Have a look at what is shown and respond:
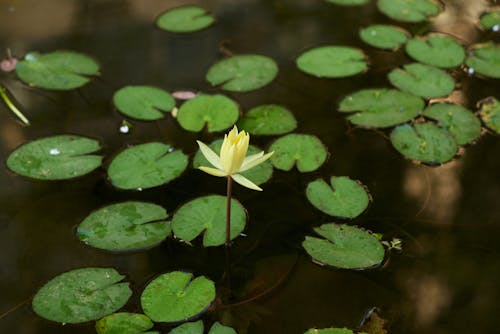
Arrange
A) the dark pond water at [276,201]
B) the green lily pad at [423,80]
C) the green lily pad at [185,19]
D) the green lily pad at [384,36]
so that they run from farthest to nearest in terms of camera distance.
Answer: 1. the green lily pad at [185,19]
2. the green lily pad at [384,36]
3. the green lily pad at [423,80]
4. the dark pond water at [276,201]

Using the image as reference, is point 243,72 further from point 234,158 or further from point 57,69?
point 234,158

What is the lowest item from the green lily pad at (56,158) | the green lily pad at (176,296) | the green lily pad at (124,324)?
the green lily pad at (124,324)

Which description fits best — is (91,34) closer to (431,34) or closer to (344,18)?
(344,18)

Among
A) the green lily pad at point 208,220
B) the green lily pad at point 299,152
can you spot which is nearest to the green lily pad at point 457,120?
the green lily pad at point 299,152

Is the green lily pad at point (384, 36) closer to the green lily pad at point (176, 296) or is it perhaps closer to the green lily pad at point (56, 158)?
the green lily pad at point (56, 158)

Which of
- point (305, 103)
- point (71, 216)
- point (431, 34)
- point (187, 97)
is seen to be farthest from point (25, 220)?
point (431, 34)
